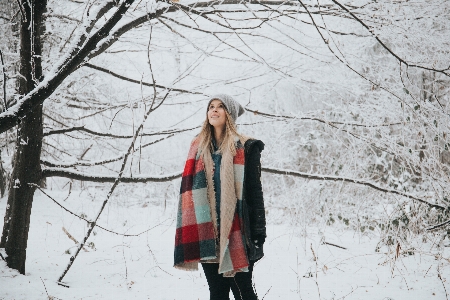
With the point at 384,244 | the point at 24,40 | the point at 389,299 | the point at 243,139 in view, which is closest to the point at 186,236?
the point at 243,139

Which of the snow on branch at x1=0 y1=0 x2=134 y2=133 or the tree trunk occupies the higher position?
the snow on branch at x1=0 y1=0 x2=134 y2=133

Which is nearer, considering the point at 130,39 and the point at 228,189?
the point at 228,189

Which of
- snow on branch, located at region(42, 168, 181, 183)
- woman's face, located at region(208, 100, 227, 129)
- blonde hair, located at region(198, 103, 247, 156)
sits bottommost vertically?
snow on branch, located at region(42, 168, 181, 183)

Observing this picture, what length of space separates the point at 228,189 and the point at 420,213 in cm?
283

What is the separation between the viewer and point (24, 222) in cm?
260

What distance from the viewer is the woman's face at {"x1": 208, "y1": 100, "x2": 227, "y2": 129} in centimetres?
194

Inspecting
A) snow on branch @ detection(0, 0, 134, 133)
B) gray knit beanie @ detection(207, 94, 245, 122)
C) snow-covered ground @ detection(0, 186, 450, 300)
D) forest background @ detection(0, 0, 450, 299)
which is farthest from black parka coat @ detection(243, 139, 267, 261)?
snow on branch @ detection(0, 0, 134, 133)

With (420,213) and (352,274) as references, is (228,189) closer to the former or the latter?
(352,274)

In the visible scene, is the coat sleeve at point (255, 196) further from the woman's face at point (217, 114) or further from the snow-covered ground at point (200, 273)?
the snow-covered ground at point (200, 273)

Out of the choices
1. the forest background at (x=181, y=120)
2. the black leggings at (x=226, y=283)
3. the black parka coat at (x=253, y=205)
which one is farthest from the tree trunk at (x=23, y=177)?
the black parka coat at (x=253, y=205)

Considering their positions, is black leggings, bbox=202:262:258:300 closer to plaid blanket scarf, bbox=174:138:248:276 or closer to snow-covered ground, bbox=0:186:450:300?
plaid blanket scarf, bbox=174:138:248:276

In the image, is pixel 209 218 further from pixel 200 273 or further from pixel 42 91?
pixel 200 273

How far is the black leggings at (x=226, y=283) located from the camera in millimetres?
1753

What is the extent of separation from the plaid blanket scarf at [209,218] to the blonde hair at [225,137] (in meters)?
0.04
